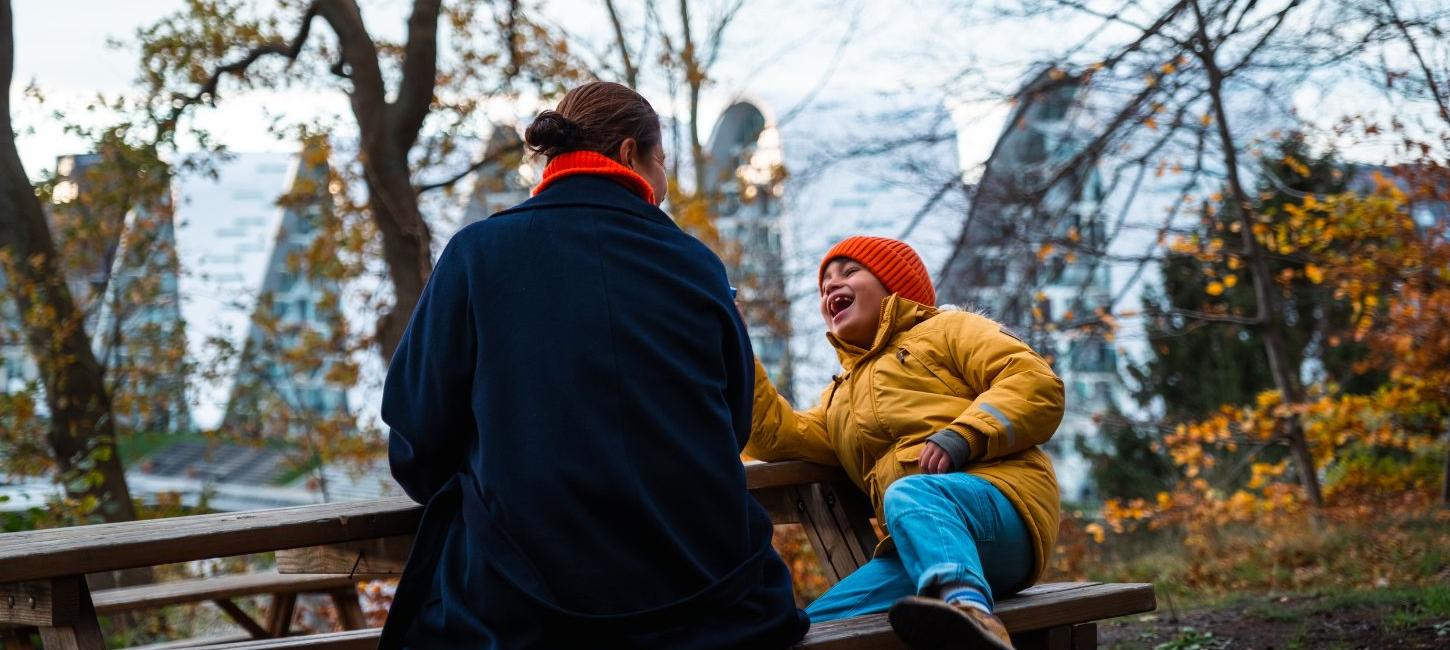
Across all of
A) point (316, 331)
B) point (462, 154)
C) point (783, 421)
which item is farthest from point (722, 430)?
point (316, 331)

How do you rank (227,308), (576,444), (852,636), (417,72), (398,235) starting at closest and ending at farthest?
(576,444) < (852,636) < (417,72) < (398,235) < (227,308)

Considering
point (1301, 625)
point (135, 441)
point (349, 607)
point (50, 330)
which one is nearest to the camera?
point (1301, 625)

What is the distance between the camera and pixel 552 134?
2301 millimetres

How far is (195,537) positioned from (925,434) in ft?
4.80

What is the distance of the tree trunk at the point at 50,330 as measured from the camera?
26.5ft

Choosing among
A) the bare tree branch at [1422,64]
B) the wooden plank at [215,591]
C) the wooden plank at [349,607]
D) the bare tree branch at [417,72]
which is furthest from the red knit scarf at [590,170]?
the bare tree branch at [417,72]

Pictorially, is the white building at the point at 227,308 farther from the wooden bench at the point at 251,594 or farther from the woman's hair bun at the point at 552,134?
the woman's hair bun at the point at 552,134

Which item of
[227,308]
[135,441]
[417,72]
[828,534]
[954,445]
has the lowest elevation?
[828,534]

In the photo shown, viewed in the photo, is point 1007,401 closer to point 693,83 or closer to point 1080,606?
point 1080,606

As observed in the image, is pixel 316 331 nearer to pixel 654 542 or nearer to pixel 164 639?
pixel 164 639

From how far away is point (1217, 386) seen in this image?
13.2 m

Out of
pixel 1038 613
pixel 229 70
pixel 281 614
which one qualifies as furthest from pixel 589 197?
pixel 229 70

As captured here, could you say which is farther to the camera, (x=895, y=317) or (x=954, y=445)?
(x=895, y=317)

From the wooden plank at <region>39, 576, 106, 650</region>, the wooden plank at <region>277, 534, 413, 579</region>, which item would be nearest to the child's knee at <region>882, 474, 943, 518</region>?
the wooden plank at <region>277, 534, 413, 579</region>
